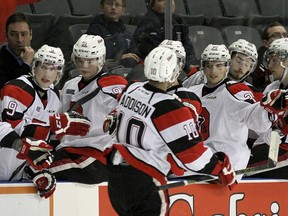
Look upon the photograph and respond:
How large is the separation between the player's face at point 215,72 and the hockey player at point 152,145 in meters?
0.98

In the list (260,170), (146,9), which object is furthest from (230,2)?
(260,170)

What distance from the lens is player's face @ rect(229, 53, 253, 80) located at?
19.5 ft

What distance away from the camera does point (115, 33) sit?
6250 millimetres

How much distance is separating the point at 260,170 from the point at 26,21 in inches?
62.3

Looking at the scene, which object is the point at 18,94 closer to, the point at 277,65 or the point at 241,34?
the point at 277,65

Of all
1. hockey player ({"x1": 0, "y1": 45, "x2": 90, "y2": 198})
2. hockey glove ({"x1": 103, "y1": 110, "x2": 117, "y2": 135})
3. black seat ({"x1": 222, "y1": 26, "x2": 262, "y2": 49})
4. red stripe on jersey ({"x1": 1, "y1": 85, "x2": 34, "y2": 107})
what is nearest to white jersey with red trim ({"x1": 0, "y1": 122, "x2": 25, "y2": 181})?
hockey player ({"x1": 0, "y1": 45, "x2": 90, "y2": 198})

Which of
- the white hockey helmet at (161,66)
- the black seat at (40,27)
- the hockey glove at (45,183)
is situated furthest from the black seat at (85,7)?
the white hockey helmet at (161,66)

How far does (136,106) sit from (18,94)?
2.95ft

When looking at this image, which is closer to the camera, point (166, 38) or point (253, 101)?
point (253, 101)

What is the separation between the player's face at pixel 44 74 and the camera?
212 inches

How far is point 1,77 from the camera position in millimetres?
5793

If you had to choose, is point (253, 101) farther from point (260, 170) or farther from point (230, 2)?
point (230, 2)

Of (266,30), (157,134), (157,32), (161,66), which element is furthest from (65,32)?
(157,134)

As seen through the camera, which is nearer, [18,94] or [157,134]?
[157,134]
